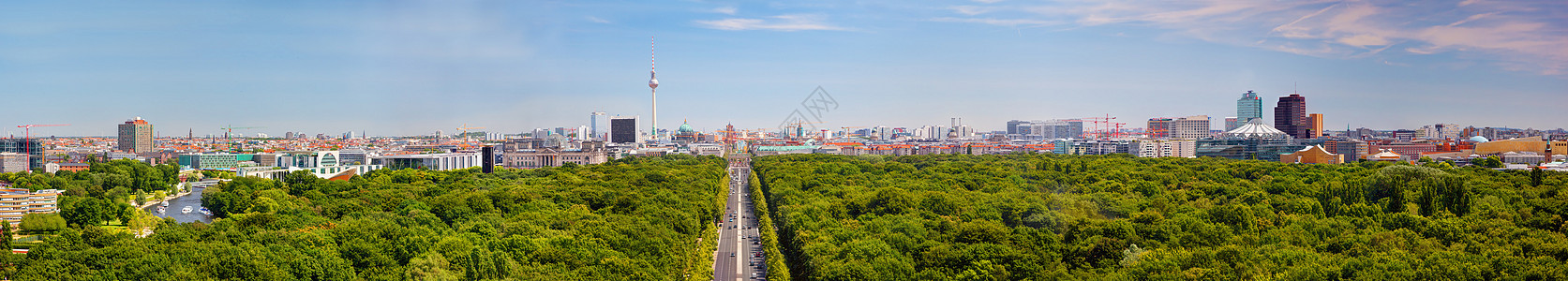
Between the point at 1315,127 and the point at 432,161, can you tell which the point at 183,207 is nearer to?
the point at 432,161

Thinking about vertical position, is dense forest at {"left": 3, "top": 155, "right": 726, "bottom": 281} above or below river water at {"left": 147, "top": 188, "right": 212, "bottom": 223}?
above

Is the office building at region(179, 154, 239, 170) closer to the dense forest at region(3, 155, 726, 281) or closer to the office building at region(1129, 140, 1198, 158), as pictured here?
the dense forest at region(3, 155, 726, 281)

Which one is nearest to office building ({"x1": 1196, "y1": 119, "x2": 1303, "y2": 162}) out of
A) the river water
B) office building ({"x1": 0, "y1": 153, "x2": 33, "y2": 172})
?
the river water

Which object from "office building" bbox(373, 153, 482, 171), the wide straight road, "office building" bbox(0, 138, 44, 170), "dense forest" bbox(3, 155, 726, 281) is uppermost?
"office building" bbox(0, 138, 44, 170)

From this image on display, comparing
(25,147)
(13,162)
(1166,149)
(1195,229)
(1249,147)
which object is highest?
(25,147)

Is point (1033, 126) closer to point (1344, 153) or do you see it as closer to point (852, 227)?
point (1344, 153)

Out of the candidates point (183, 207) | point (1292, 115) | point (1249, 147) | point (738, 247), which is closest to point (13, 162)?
point (183, 207)
